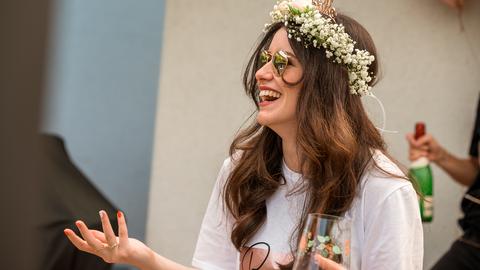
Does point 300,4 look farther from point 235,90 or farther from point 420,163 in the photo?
point 235,90

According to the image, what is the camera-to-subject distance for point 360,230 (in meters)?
1.89

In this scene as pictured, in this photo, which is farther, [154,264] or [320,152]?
[320,152]

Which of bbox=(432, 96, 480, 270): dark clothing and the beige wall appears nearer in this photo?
bbox=(432, 96, 480, 270): dark clothing

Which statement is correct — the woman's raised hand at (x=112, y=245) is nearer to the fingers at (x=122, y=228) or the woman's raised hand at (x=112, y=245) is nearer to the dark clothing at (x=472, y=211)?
the fingers at (x=122, y=228)

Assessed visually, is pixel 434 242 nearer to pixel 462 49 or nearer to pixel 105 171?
pixel 462 49

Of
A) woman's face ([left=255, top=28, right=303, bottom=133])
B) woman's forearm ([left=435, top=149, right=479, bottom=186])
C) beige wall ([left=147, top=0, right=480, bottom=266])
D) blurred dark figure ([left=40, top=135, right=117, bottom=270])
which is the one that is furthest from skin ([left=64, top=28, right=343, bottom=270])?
beige wall ([left=147, top=0, right=480, bottom=266])

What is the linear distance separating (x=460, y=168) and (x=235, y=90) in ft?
4.34

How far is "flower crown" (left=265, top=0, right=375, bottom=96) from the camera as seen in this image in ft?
6.63

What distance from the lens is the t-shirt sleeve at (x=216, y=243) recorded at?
7.02 ft

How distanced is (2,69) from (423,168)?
11.3 ft

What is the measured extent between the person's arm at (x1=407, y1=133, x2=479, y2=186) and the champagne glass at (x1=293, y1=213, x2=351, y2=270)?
2.48 meters

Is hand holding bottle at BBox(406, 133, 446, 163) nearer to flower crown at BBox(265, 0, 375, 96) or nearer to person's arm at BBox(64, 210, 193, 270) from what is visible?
flower crown at BBox(265, 0, 375, 96)

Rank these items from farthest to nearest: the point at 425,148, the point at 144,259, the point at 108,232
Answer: the point at 425,148 < the point at 144,259 < the point at 108,232

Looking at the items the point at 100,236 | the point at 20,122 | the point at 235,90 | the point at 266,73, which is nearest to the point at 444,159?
the point at 235,90
